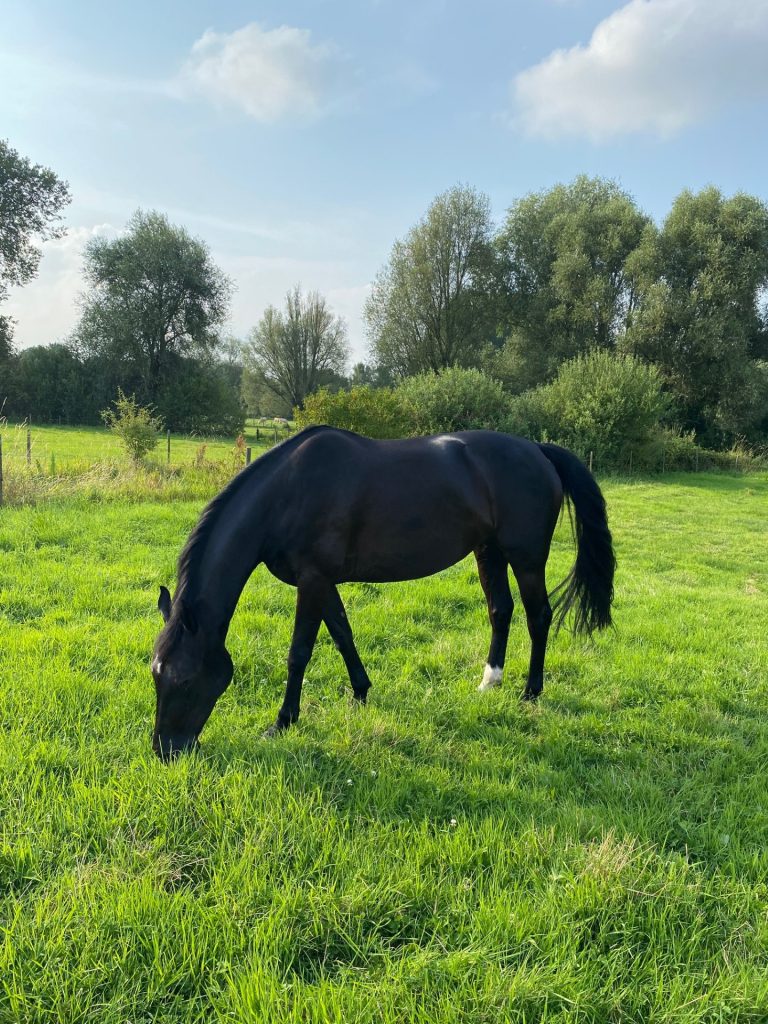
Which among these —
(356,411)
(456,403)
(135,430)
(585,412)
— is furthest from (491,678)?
(456,403)

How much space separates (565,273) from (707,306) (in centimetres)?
727

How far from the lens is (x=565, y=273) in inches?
1193

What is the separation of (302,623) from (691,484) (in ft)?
71.9

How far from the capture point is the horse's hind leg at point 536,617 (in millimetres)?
4121

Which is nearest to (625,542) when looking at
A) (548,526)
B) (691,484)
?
(548,526)

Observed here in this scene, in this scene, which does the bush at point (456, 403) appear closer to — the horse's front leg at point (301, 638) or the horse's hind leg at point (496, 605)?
the horse's hind leg at point (496, 605)

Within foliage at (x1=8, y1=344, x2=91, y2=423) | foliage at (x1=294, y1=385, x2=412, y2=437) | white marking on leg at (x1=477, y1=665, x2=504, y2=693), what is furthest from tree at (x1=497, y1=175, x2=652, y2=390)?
white marking on leg at (x1=477, y1=665, x2=504, y2=693)

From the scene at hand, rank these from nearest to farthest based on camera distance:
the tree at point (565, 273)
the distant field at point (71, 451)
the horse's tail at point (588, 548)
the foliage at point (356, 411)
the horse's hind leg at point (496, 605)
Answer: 1. the horse's hind leg at point (496, 605)
2. the horse's tail at point (588, 548)
3. the distant field at point (71, 451)
4. the foliage at point (356, 411)
5. the tree at point (565, 273)

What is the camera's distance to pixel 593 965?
1872 millimetres

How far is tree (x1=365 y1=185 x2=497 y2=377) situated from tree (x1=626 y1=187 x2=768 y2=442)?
982cm

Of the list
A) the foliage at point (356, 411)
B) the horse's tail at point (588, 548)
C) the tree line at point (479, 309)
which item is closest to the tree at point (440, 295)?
the tree line at point (479, 309)

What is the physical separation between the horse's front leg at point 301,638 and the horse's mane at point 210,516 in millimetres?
668

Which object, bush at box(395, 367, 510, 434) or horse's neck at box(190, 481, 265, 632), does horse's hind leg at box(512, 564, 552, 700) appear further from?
bush at box(395, 367, 510, 434)

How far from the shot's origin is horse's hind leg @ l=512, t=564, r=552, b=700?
13.5ft
